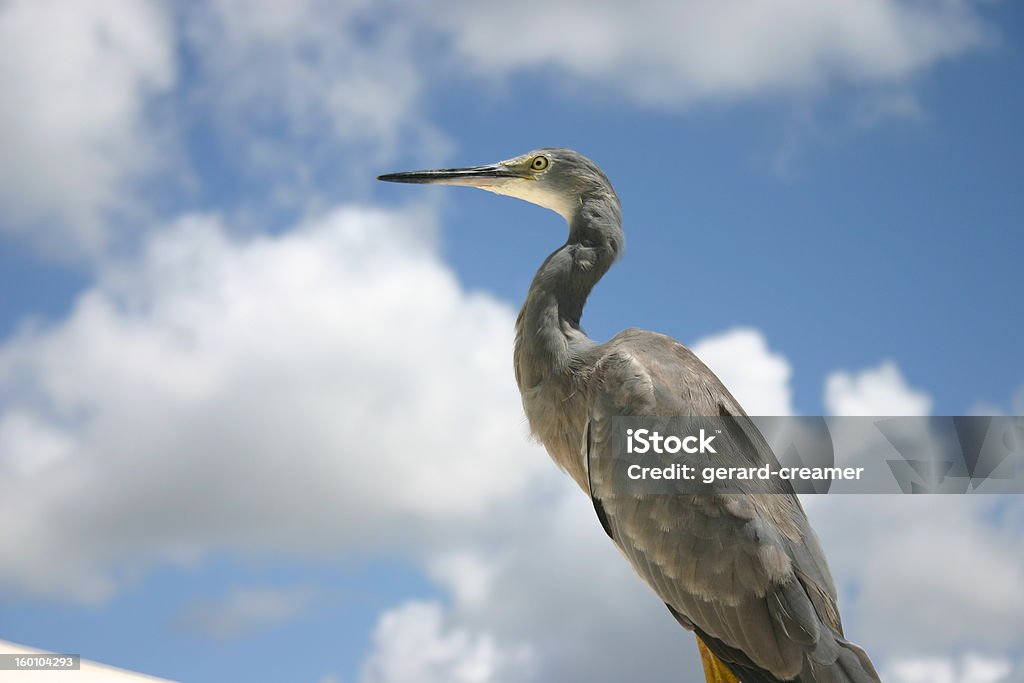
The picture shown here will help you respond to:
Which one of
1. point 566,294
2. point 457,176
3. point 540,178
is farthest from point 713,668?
point 457,176

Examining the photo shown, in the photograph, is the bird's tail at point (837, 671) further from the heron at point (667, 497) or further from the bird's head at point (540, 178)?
the bird's head at point (540, 178)

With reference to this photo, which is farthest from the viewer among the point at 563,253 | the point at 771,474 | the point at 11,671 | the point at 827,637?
the point at 563,253

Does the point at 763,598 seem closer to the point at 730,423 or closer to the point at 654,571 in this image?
the point at 654,571

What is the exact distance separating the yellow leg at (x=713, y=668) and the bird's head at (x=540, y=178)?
2398mm

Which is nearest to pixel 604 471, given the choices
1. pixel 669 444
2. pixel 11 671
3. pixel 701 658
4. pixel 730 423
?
pixel 669 444

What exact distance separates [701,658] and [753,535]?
2.55 feet

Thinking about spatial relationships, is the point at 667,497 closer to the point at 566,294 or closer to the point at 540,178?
the point at 566,294

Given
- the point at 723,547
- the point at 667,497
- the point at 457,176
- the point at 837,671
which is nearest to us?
the point at 837,671

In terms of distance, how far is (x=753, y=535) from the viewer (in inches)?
168

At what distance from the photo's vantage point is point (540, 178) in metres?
5.38

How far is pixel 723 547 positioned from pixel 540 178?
2.31 metres

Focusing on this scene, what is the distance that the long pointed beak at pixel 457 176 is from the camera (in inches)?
217

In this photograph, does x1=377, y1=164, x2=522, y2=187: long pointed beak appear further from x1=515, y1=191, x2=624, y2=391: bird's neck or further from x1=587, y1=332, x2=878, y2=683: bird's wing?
x1=587, y1=332, x2=878, y2=683: bird's wing

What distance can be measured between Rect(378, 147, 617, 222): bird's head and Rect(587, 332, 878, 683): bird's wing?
3.23ft
